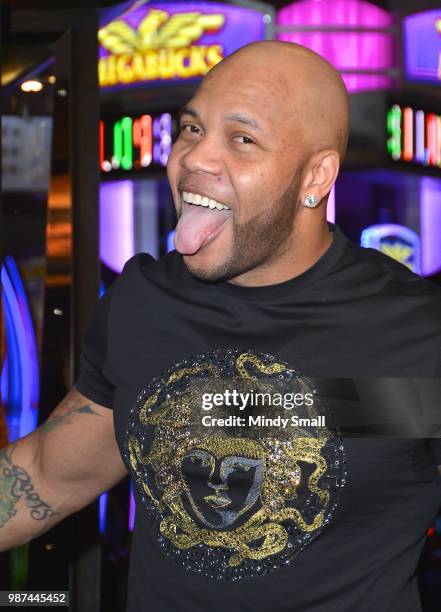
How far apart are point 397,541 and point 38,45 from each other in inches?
60.2

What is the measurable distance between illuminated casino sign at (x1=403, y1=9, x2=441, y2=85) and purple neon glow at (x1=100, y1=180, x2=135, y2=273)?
916 mm

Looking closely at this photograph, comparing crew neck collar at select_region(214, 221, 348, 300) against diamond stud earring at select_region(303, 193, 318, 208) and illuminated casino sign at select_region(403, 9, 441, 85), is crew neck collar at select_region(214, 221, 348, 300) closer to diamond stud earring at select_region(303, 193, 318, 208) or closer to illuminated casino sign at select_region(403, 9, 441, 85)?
diamond stud earring at select_region(303, 193, 318, 208)

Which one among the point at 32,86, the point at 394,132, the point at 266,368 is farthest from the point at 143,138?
the point at 266,368

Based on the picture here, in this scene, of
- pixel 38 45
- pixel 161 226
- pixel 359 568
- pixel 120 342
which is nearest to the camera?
pixel 359 568

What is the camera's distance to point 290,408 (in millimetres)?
1523

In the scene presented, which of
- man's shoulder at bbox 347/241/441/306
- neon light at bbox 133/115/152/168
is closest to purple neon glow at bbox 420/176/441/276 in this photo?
neon light at bbox 133/115/152/168

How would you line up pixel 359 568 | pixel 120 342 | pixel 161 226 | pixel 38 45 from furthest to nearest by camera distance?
pixel 161 226 < pixel 38 45 < pixel 120 342 < pixel 359 568

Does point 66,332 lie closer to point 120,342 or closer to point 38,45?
point 38,45

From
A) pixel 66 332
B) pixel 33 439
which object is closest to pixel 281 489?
pixel 33 439

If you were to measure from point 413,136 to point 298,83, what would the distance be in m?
1.68

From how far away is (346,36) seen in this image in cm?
299

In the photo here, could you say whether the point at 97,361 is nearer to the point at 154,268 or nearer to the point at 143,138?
the point at 154,268

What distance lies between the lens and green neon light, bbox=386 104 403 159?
308 centimetres

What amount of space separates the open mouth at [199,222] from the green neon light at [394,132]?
1.72 meters
